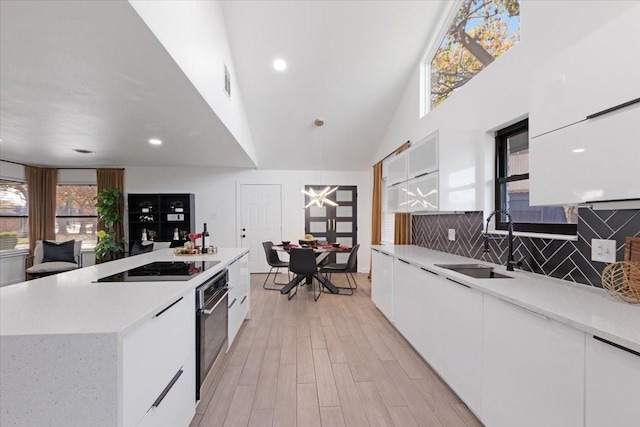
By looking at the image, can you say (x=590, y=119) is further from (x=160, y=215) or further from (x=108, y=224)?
(x=108, y=224)

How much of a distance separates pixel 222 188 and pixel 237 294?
3.70m

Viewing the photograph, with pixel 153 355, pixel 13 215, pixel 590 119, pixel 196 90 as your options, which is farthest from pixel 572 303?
pixel 13 215

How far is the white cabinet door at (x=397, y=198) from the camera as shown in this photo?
11.0 ft

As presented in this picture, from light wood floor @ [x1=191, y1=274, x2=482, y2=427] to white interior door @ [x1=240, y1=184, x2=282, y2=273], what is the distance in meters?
2.79

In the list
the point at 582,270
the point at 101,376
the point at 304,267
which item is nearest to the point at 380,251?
the point at 304,267

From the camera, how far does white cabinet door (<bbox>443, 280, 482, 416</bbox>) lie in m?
1.62

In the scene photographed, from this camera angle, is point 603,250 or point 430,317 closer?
point 603,250

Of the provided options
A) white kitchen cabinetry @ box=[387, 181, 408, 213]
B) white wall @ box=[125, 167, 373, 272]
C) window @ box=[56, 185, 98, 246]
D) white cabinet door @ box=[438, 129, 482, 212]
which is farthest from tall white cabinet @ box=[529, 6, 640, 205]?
window @ box=[56, 185, 98, 246]

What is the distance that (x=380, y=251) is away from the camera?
3500 millimetres

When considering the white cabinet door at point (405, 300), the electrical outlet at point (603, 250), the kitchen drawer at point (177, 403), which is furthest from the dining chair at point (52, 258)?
the electrical outlet at point (603, 250)

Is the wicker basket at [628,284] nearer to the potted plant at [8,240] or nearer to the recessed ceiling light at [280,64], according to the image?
the recessed ceiling light at [280,64]

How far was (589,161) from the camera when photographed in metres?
1.24

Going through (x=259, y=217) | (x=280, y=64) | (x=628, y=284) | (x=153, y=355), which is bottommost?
(x=153, y=355)

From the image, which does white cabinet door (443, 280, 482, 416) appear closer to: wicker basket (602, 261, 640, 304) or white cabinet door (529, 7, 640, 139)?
wicker basket (602, 261, 640, 304)
